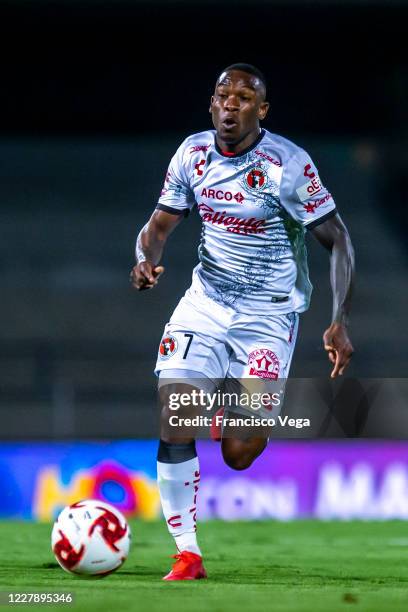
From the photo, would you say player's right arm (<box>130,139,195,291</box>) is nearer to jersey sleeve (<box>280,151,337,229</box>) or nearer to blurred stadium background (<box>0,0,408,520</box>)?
jersey sleeve (<box>280,151,337,229</box>)

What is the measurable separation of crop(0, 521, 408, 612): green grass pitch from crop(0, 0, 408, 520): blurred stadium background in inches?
111

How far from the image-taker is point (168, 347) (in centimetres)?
525

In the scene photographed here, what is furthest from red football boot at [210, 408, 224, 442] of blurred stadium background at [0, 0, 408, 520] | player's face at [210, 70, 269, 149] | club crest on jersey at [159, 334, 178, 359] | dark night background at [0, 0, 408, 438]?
dark night background at [0, 0, 408, 438]

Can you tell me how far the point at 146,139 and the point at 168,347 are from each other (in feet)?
33.6

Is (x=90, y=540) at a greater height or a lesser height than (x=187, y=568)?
greater

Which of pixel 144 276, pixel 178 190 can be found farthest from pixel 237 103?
pixel 144 276

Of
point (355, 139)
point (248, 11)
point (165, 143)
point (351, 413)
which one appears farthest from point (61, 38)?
point (351, 413)

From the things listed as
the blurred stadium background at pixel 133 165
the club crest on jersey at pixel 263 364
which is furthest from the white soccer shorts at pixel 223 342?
the blurred stadium background at pixel 133 165

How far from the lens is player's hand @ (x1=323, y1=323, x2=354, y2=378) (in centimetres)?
494

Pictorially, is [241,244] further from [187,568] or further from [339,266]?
[187,568]

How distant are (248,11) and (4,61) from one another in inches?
139

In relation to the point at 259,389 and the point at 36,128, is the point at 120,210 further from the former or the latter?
the point at 259,389

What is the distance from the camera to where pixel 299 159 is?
5375 millimetres

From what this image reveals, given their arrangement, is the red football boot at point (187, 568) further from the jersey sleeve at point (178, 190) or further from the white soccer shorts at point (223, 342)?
the jersey sleeve at point (178, 190)
